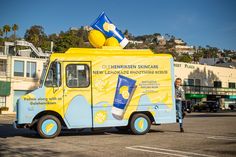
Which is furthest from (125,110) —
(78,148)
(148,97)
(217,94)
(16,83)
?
(217,94)

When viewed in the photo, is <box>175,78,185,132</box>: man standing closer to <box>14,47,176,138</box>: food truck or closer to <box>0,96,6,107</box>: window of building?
<box>14,47,176,138</box>: food truck

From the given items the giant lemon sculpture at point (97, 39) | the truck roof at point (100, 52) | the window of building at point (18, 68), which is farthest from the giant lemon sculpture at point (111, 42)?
the window of building at point (18, 68)

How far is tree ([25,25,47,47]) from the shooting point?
299 feet

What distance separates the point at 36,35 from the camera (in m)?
93.4

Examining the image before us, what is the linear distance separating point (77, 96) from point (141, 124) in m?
2.58

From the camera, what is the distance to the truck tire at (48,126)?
11039mm

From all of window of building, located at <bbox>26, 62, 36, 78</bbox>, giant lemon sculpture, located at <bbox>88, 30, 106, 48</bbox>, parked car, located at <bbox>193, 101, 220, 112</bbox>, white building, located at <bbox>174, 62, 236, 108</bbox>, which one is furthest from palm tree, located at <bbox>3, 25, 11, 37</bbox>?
giant lemon sculpture, located at <bbox>88, 30, 106, 48</bbox>

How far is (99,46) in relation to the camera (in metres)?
13.6

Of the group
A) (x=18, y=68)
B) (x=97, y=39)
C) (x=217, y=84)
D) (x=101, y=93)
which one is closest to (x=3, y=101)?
(x=18, y=68)

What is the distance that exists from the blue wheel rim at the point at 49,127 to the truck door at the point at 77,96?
0.46m

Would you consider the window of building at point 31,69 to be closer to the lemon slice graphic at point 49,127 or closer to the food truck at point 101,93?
the food truck at point 101,93

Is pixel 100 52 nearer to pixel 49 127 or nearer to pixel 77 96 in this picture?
pixel 77 96

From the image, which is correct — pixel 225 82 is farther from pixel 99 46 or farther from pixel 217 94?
pixel 99 46

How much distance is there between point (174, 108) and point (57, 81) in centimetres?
447
